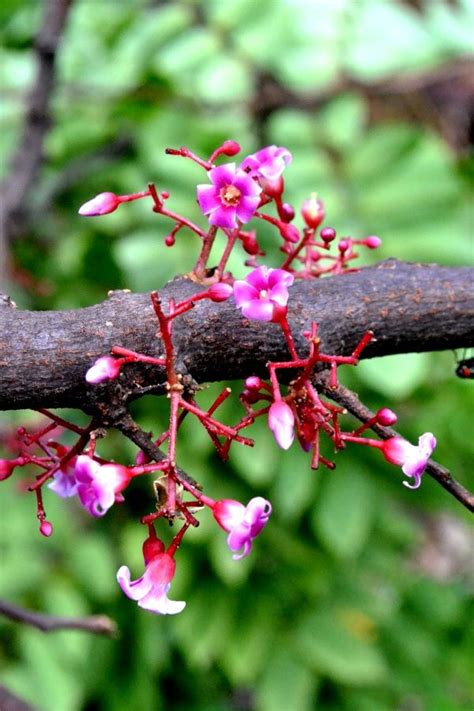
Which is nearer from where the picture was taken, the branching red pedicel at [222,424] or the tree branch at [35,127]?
the branching red pedicel at [222,424]

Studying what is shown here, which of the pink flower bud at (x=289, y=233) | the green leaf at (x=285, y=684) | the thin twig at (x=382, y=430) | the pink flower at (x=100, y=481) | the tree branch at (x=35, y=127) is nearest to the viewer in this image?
the pink flower at (x=100, y=481)

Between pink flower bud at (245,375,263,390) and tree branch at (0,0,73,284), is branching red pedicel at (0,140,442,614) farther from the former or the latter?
tree branch at (0,0,73,284)

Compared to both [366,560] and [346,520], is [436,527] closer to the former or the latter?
[366,560]

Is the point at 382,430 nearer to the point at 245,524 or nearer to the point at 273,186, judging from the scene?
the point at 245,524

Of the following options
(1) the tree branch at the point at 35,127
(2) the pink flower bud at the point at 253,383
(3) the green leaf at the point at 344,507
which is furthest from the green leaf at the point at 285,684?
Result: (2) the pink flower bud at the point at 253,383

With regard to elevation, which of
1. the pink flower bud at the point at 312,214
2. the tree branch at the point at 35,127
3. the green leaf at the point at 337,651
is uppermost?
the pink flower bud at the point at 312,214

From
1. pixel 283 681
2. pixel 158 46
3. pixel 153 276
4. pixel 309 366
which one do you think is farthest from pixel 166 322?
pixel 158 46

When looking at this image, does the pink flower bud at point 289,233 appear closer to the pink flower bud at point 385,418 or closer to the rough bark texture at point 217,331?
the rough bark texture at point 217,331

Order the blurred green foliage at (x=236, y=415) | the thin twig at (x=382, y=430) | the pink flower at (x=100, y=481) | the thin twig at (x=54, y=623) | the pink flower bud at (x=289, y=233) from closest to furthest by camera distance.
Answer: the pink flower at (x=100, y=481), the thin twig at (x=382, y=430), the pink flower bud at (x=289, y=233), the thin twig at (x=54, y=623), the blurred green foliage at (x=236, y=415)
